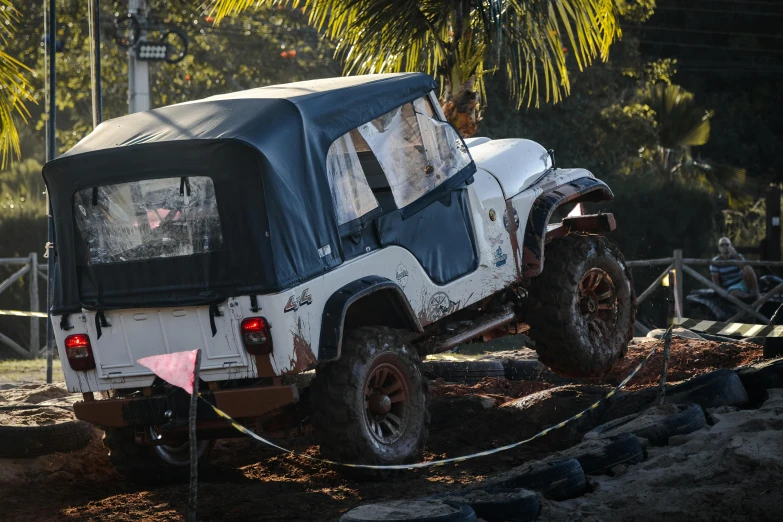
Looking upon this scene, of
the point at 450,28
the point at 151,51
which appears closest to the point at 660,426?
the point at 450,28

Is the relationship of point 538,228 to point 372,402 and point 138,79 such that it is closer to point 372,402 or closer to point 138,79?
point 372,402

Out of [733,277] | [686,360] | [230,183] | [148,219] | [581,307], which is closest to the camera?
[230,183]

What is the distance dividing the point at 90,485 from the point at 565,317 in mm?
3668

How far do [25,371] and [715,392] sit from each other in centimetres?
1014

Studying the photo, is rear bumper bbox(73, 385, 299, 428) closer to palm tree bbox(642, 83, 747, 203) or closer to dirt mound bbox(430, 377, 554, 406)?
dirt mound bbox(430, 377, 554, 406)

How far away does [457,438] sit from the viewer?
26.2 feet

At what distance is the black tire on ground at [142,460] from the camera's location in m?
7.27

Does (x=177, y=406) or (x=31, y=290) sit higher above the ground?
(x=31, y=290)

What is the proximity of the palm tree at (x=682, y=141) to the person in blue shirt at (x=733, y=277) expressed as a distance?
941cm

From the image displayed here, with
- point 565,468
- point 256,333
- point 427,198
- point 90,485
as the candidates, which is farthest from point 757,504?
point 90,485

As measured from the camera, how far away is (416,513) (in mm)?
4973

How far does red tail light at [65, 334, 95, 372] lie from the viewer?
22.4ft

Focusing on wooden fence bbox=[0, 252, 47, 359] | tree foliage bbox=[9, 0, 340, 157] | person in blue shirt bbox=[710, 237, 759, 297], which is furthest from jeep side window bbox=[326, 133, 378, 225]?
tree foliage bbox=[9, 0, 340, 157]

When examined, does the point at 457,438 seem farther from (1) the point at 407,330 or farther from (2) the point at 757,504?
(2) the point at 757,504
